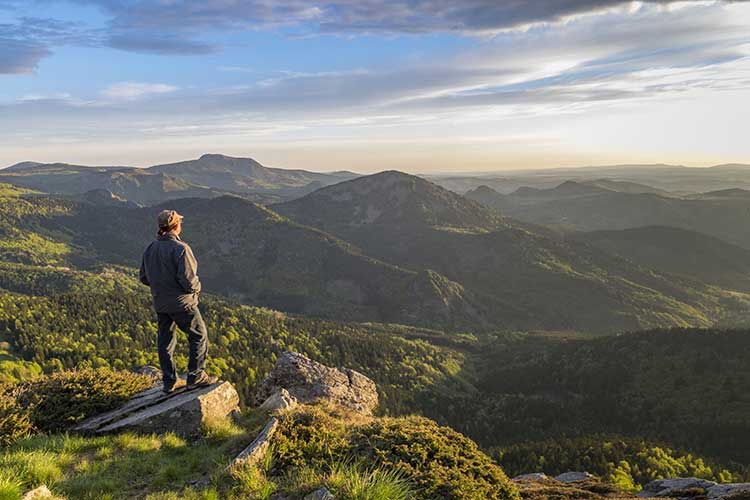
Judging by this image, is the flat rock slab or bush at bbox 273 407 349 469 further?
the flat rock slab

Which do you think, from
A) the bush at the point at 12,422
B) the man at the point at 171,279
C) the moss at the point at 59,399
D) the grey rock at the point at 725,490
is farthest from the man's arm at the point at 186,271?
the grey rock at the point at 725,490

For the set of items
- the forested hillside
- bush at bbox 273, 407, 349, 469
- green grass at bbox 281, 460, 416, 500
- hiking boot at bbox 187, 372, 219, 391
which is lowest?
the forested hillside

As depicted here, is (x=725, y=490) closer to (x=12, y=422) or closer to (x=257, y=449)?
(x=257, y=449)

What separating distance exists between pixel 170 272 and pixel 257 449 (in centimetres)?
652

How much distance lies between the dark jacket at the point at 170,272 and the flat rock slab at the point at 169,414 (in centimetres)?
307

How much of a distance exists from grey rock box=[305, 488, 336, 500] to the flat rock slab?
631 centimetres

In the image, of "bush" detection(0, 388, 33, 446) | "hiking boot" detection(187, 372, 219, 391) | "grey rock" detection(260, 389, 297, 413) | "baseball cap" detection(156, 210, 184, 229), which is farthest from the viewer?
"hiking boot" detection(187, 372, 219, 391)

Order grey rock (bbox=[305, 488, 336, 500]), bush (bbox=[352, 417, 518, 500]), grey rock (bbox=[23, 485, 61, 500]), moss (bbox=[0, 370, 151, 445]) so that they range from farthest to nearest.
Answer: moss (bbox=[0, 370, 151, 445]) < bush (bbox=[352, 417, 518, 500]) < grey rock (bbox=[23, 485, 61, 500]) < grey rock (bbox=[305, 488, 336, 500])

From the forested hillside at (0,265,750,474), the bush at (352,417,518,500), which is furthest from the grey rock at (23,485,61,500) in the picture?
the forested hillside at (0,265,750,474)

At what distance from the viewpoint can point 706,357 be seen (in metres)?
128

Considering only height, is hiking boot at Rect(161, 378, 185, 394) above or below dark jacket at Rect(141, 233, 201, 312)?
below

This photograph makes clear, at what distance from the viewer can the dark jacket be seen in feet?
43.2

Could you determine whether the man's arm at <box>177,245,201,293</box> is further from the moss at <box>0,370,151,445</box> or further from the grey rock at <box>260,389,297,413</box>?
the moss at <box>0,370,151,445</box>

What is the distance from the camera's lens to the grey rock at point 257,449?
961 centimetres
